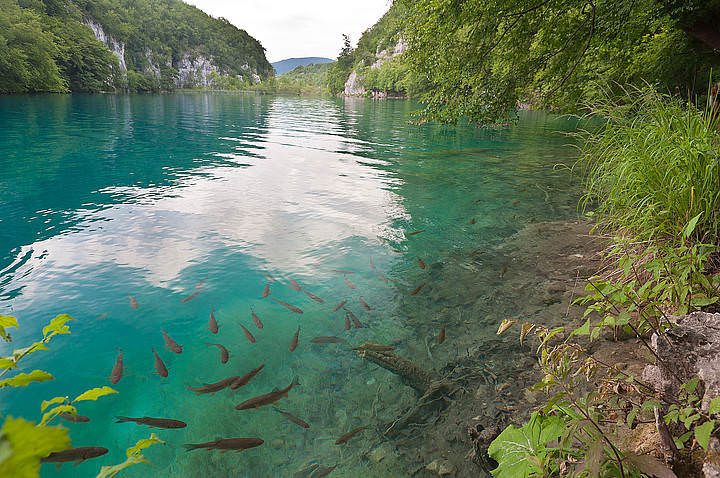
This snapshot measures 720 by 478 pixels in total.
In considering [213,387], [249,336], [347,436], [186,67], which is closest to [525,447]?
[347,436]

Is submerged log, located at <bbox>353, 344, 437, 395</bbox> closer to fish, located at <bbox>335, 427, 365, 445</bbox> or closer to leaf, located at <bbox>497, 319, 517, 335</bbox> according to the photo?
fish, located at <bbox>335, 427, 365, 445</bbox>

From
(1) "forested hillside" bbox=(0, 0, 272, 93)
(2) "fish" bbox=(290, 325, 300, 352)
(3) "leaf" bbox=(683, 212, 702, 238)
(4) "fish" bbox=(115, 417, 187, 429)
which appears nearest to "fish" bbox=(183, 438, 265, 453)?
(4) "fish" bbox=(115, 417, 187, 429)

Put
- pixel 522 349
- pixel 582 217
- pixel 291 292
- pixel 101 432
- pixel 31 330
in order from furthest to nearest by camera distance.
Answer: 1. pixel 582 217
2. pixel 291 292
3. pixel 31 330
4. pixel 522 349
5. pixel 101 432

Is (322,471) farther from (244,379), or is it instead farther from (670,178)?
(670,178)

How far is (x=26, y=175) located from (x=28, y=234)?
6043 millimetres

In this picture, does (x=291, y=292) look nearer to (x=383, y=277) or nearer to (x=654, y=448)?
(x=383, y=277)

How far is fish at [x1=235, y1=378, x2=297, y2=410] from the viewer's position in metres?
3.71

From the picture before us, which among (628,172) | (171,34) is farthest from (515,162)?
(171,34)

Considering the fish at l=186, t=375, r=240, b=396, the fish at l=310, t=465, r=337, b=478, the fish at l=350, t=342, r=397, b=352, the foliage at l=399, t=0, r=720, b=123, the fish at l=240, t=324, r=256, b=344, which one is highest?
the foliage at l=399, t=0, r=720, b=123

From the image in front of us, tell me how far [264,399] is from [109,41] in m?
162

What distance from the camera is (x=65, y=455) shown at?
306 cm

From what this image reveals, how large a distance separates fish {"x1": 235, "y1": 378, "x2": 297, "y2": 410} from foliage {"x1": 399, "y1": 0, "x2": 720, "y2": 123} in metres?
9.29

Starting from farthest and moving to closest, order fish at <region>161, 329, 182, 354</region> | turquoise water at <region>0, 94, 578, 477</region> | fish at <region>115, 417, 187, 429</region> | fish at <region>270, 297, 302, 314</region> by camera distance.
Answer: fish at <region>270, 297, 302, 314</region>
fish at <region>161, 329, 182, 354</region>
turquoise water at <region>0, 94, 578, 477</region>
fish at <region>115, 417, 187, 429</region>

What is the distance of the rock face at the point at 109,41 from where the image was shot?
112875 mm
